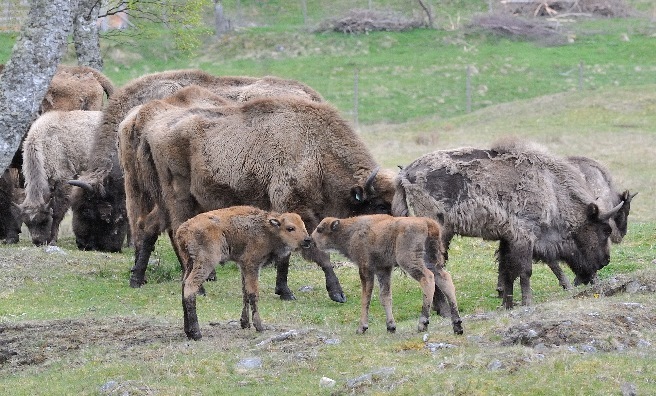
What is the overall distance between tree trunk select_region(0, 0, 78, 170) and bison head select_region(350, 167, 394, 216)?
14.6 ft

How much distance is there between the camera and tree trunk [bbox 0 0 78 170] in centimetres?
965

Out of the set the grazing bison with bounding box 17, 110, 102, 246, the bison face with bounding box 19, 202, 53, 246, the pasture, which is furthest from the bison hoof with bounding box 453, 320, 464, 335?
the bison face with bounding box 19, 202, 53, 246

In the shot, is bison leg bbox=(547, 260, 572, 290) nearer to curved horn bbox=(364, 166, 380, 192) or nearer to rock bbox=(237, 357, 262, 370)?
curved horn bbox=(364, 166, 380, 192)

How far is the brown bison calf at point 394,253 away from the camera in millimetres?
9992

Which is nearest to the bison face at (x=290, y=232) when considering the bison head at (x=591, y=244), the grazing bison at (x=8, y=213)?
the bison head at (x=591, y=244)

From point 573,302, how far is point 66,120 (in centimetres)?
1174

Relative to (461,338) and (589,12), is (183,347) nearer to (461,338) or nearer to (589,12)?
(461,338)

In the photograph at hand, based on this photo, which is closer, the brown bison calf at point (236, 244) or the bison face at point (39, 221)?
the brown bison calf at point (236, 244)

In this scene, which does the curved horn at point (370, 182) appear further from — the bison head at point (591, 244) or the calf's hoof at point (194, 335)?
the calf's hoof at point (194, 335)

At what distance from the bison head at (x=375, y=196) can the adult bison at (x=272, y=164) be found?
0.04 ft

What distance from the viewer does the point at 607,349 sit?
8.74 meters

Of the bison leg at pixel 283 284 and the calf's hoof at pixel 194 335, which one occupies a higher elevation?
the calf's hoof at pixel 194 335

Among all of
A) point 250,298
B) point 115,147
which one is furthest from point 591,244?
point 115,147

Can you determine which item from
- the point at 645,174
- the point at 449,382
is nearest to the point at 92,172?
the point at 449,382
